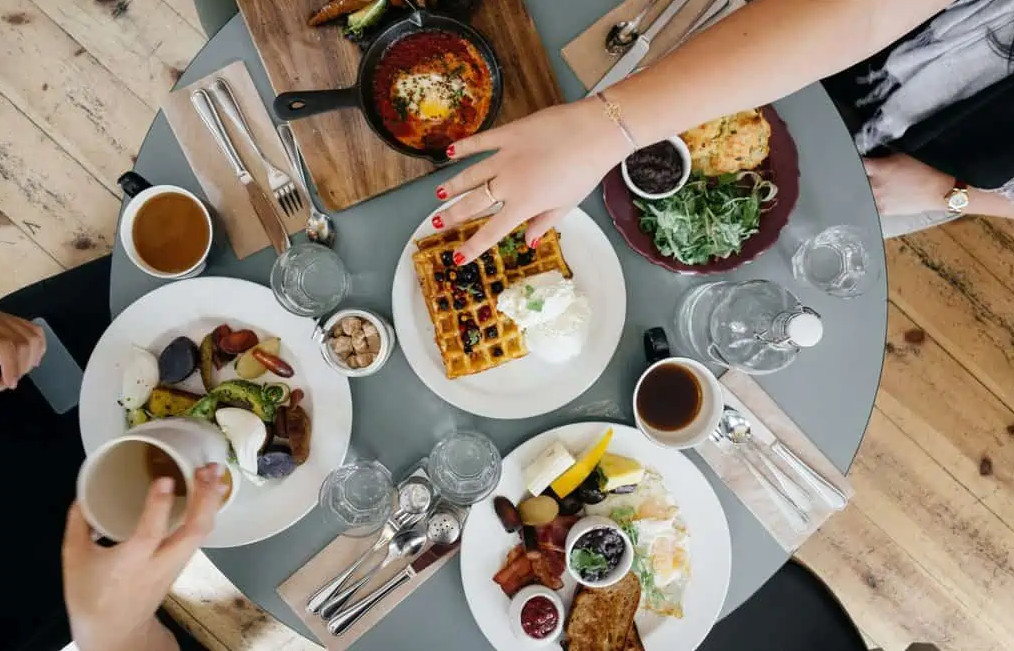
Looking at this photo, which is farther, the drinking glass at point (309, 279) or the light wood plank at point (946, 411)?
the light wood plank at point (946, 411)

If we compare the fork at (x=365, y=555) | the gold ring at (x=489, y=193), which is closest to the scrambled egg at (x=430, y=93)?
the gold ring at (x=489, y=193)

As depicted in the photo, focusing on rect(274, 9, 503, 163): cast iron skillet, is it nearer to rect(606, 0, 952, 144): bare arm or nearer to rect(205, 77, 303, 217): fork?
rect(205, 77, 303, 217): fork

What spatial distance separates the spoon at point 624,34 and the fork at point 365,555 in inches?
47.9

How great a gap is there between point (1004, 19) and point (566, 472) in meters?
1.45

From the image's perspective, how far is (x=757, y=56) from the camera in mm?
1304

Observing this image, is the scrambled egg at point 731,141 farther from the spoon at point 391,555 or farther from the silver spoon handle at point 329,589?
the silver spoon handle at point 329,589

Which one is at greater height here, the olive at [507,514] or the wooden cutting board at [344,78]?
the wooden cutting board at [344,78]

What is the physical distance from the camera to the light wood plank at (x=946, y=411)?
2.79 metres

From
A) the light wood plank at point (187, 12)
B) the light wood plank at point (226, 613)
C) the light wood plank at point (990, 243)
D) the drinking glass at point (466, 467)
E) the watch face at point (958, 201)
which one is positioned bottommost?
the light wood plank at point (990, 243)

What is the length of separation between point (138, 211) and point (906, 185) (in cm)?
201

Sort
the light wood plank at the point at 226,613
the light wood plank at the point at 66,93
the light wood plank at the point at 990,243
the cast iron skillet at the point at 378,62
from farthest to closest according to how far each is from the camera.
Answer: the light wood plank at the point at 990,243 < the light wood plank at the point at 66,93 < the light wood plank at the point at 226,613 < the cast iron skillet at the point at 378,62

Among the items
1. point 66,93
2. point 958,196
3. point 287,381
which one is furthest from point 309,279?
point 66,93

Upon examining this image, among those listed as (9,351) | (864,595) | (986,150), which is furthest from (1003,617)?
(9,351)

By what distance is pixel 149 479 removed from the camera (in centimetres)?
144
